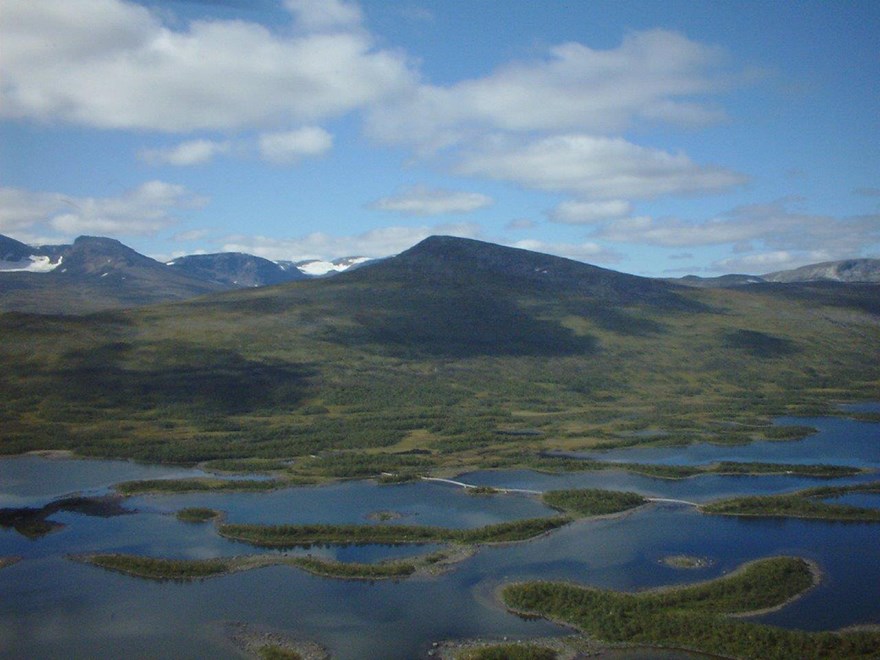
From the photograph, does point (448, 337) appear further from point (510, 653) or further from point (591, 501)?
point (510, 653)

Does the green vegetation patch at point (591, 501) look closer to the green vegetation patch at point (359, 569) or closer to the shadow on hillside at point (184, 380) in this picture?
the green vegetation patch at point (359, 569)

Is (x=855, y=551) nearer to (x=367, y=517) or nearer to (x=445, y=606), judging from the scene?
(x=445, y=606)

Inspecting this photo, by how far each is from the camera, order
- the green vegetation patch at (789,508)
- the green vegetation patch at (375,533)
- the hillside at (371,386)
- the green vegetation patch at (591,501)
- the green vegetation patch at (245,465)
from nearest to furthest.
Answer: the green vegetation patch at (375,533) → the green vegetation patch at (789,508) → the green vegetation patch at (591,501) → the green vegetation patch at (245,465) → the hillside at (371,386)

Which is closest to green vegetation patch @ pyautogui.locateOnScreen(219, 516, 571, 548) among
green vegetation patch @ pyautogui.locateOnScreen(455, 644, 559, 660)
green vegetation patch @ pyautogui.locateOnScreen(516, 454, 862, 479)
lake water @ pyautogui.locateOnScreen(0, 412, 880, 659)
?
lake water @ pyautogui.locateOnScreen(0, 412, 880, 659)

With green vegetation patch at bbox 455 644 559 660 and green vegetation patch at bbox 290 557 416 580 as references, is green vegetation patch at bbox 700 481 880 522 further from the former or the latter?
green vegetation patch at bbox 455 644 559 660

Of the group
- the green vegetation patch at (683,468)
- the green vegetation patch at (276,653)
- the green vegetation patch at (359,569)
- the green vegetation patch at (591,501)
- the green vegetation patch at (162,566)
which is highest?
the green vegetation patch at (683,468)

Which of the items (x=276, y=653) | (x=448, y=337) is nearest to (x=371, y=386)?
(x=448, y=337)

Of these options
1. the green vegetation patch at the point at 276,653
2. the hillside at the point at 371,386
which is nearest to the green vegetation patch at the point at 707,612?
the green vegetation patch at the point at 276,653

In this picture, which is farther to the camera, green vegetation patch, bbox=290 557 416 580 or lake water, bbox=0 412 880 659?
green vegetation patch, bbox=290 557 416 580
